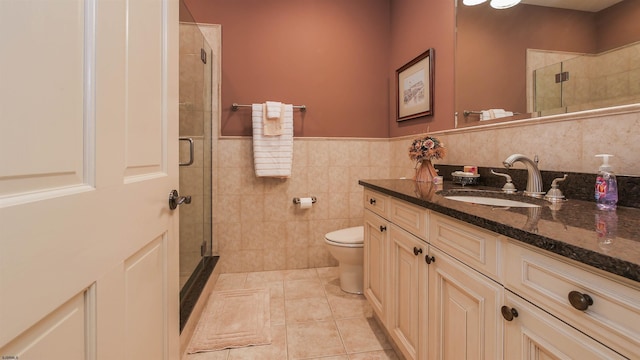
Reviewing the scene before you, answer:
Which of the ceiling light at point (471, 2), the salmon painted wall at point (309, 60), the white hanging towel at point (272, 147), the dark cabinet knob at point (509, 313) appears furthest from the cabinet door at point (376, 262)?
the ceiling light at point (471, 2)

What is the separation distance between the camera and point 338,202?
8.54 feet

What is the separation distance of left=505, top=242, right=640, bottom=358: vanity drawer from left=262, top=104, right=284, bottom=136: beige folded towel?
6.36ft

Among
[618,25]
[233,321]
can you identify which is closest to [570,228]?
[618,25]

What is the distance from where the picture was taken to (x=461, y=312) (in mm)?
854

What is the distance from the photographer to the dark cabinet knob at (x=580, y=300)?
0.49m

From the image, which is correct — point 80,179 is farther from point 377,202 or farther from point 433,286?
point 377,202

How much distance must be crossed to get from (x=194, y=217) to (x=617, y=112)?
7.38ft

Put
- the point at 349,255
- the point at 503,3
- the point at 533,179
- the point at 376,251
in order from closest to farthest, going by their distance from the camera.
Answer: the point at 533,179 < the point at 503,3 < the point at 376,251 < the point at 349,255

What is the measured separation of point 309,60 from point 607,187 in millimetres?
2232

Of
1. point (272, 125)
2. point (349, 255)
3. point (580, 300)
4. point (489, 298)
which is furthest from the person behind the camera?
point (272, 125)

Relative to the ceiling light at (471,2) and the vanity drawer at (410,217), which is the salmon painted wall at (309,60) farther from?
the vanity drawer at (410,217)

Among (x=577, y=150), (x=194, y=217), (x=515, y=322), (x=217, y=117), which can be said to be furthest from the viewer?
(x=217, y=117)

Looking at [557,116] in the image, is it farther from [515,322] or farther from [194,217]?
[194,217]

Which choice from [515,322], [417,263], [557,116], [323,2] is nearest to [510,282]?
[515,322]
